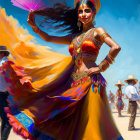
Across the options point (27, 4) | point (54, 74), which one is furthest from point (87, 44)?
point (27, 4)

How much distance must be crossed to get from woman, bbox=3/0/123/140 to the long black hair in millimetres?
117

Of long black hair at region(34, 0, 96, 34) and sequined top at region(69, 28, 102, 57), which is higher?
long black hair at region(34, 0, 96, 34)

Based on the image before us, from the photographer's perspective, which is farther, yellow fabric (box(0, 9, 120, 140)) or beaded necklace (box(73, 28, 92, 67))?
beaded necklace (box(73, 28, 92, 67))

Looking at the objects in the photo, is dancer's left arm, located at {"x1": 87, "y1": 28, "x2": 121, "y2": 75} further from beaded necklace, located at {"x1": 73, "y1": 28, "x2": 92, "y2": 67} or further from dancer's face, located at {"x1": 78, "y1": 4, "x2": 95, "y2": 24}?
dancer's face, located at {"x1": 78, "y1": 4, "x2": 95, "y2": 24}

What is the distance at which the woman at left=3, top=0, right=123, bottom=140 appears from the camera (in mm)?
2547

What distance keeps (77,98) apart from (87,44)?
2.41 ft

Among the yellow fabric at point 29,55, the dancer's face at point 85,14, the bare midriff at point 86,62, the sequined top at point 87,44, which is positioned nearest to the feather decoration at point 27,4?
the yellow fabric at point 29,55

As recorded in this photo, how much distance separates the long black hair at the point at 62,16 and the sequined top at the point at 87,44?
18.1 inches

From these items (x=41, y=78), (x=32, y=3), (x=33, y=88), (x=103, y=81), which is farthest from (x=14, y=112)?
(x=32, y=3)

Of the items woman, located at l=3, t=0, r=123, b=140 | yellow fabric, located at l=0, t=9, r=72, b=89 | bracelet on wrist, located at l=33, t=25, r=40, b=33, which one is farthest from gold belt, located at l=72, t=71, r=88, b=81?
bracelet on wrist, located at l=33, t=25, r=40, b=33

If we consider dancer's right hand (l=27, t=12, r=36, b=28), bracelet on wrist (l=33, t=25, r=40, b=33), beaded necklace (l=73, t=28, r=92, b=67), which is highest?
dancer's right hand (l=27, t=12, r=36, b=28)

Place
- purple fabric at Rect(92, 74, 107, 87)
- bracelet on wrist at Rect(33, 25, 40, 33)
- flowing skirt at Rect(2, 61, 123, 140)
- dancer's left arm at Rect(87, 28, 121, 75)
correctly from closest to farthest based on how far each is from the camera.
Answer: flowing skirt at Rect(2, 61, 123, 140) < dancer's left arm at Rect(87, 28, 121, 75) < purple fabric at Rect(92, 74, 107, 87) < bracelet on wrist at Rect(33, 25, 40, 33)

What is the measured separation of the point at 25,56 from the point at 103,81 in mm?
1161

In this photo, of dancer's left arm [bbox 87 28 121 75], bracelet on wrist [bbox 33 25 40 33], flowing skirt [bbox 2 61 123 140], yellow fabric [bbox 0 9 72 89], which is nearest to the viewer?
flowing skirt [bbox 2 61 123 140]
